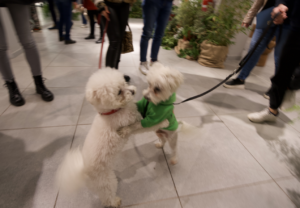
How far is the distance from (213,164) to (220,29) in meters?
2.56

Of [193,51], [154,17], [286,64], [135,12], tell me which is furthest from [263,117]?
[135,12]

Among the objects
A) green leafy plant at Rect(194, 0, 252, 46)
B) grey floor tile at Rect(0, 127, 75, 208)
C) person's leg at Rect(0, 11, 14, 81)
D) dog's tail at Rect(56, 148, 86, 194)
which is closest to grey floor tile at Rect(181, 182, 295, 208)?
dog's tail at Rect(56, 148, 86, 194)

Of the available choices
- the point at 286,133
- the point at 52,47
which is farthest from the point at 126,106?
the point at 52,47

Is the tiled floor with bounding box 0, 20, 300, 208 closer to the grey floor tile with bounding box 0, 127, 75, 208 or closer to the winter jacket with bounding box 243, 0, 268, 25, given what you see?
the grey floor tile with bounding box 0, 127, 75, 208

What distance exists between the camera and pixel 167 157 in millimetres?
1305

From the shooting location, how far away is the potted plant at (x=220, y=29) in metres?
2.67

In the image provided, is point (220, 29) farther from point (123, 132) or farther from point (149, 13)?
point (123, 132)

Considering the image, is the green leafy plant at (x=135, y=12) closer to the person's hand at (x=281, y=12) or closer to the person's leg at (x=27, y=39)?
the person's leg at (x=27, y=39)

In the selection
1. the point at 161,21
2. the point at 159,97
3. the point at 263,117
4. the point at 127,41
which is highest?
the point at 161,21

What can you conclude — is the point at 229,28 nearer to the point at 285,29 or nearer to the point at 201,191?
the point at 285,29

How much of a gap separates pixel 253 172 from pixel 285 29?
1.51 meters

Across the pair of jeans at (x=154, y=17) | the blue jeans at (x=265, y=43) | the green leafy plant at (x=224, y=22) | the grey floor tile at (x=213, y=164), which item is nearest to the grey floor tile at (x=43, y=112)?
the grey floor tile at (x=213, y=164)

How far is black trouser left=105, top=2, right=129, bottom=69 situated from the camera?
4.99 ft

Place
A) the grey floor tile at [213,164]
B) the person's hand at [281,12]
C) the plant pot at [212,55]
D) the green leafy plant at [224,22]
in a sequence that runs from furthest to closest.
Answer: the plant pot at [212,55] → the green leafy plant at [224,22] → the person's hand at [281,12] → the grey floor tile at [213,164]
